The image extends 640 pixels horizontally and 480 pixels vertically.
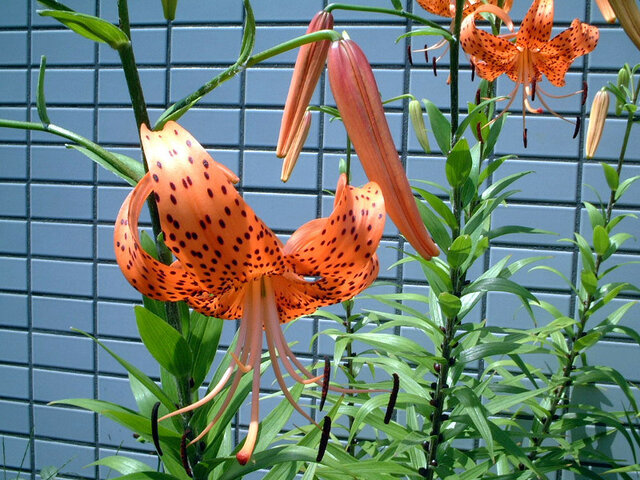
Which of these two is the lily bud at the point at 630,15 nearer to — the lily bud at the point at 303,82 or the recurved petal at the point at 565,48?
the lily bud at the point at 303,82

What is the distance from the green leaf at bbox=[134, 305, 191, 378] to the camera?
1.39 feet

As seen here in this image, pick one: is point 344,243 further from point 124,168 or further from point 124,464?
→ point 124,464

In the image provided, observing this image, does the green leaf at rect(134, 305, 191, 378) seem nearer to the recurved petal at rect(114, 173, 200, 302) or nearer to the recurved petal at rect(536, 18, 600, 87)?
the recurved petal at rect(114, 173, 200, 302)

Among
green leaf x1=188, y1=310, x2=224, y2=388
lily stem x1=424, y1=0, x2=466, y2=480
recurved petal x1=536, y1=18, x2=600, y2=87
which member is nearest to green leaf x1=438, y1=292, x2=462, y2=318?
lily stem x1=424, y1=0, x2=466, y2=480

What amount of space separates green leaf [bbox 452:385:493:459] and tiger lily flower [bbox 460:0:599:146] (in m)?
0.46

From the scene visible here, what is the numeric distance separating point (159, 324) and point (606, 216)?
38.6 inches

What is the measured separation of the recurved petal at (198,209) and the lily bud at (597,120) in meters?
1.00

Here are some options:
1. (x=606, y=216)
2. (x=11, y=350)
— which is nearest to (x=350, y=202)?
(x=606, y=216)

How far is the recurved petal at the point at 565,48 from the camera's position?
2.90ft

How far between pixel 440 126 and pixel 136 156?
1206mm

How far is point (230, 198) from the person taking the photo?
299mm

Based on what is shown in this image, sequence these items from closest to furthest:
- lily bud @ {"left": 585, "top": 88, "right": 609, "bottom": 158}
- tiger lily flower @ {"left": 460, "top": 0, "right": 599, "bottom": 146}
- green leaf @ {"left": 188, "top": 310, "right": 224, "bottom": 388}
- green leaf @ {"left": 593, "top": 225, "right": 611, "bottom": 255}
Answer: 1. green leaf @ {"left": 188, "top": 310, "right": 224, "bottom": 388}
2. tiger lily flower @ {"left": 460, "top": 0, "right": 599, "bottom": 146}
3. green leaf @ {"left": 593, "top": 225, "right": 611, "bottom": 255}
4. lily bud @ {"left": 585, "top": 88, "right": 609, "bottom": 158}

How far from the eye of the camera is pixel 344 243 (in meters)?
0.37

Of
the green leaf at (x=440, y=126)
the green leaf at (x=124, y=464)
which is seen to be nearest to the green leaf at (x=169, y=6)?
the green leaf at (x=440, y=126)
